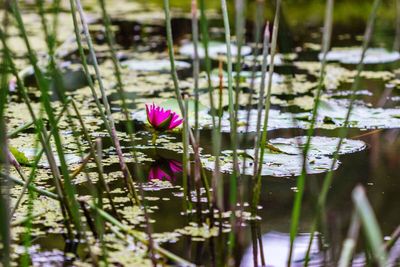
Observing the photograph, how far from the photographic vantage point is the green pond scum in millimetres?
803

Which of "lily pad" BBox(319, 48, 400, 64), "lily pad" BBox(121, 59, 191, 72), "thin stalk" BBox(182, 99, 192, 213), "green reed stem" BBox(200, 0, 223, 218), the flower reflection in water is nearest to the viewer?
"green reed stem" BBox(200, 0, 223, 218)

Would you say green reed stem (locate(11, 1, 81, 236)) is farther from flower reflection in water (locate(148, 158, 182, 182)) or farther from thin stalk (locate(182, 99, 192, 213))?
flower reflection in water (locate(148, 158, 182, 182))

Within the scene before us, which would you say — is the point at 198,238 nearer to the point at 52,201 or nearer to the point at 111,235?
the point at 111,235

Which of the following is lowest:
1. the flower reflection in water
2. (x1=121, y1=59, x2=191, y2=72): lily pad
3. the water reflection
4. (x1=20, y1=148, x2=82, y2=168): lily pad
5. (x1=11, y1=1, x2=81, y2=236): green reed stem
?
the water reflection

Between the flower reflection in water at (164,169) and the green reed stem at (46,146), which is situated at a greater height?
the flower reflection in water at (164,169)

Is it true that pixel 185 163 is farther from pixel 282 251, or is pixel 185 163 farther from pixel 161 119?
pixel 161 119

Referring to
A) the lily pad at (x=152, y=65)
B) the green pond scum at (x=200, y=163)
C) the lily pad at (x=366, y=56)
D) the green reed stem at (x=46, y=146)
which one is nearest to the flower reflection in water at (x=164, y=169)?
the green pond scum at (x=200, y=163)


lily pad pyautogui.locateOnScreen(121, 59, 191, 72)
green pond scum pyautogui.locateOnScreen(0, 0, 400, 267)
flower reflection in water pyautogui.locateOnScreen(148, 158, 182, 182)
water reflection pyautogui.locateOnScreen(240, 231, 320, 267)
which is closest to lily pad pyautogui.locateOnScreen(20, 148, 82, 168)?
green pond scum pyautogui.locateOnScreen(0, 0, 400, 267)

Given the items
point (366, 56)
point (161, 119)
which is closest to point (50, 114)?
point (161, 119)

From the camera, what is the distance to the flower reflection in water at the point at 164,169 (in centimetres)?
123

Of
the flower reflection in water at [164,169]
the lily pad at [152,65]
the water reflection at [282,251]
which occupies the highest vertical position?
the lily pad at [152,65]

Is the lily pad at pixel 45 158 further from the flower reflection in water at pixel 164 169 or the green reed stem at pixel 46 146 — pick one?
the green reed stem at pixel 46 146

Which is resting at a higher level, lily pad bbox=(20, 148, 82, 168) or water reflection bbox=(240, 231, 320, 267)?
lily pad bbox=(20, 148, 82, 168)

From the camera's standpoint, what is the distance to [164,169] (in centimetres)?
129
